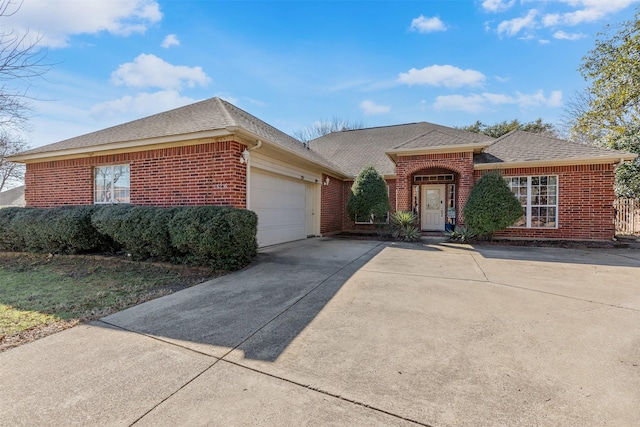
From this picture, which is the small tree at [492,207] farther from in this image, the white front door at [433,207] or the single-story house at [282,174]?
the white front door at [433,207]

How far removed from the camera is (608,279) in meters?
5.32

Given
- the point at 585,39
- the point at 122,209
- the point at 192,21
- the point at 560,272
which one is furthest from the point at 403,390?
the point at 585,39

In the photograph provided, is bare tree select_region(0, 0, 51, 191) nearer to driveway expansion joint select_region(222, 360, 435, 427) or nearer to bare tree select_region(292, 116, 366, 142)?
driveway expansion joint select_region(222, 360, 435, 427)

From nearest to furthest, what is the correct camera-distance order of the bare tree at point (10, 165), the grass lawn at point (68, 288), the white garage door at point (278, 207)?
the grass lawn at point (68, 288), the white garage door at point (278, 207), the bare tree at point (10, 165)

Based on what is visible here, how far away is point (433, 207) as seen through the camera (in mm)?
13680

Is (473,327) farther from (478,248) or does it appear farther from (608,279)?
(478,248)

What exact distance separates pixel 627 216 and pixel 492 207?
32.6 ft

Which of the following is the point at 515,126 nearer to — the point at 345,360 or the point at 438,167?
the point at 438,167

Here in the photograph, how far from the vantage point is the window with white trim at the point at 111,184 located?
25.7ft

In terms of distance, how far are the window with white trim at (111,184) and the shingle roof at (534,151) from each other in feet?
39.4

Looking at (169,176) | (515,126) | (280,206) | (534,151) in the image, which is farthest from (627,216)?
(169,176)

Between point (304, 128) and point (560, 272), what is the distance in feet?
108

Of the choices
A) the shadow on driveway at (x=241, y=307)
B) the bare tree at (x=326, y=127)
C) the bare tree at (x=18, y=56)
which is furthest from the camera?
the bare tree at (x=326, y=127)

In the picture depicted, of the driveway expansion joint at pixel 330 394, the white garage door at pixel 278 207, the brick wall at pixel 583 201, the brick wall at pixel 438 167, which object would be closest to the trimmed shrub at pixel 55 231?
the white garage door at pixel 278 207
